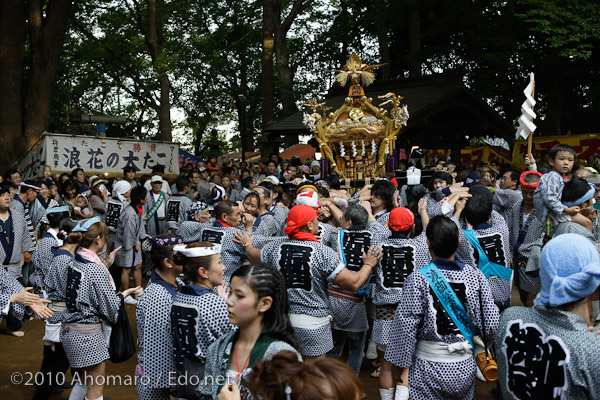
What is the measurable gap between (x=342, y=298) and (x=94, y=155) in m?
9.67

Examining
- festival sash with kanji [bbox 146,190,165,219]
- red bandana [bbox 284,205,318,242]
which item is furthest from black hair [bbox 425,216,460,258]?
festival sash with kanji [bbox 146,190,165,219]

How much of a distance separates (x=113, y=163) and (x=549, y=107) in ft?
42.5

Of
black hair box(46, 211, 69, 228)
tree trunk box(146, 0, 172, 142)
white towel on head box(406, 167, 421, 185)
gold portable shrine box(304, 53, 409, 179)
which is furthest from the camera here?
tree trunk box(146, 0, 172, 142)

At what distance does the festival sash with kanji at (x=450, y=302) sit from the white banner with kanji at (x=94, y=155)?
10694 mm

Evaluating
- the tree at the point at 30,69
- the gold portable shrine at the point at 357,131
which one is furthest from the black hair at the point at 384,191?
the tree at the point at 30,69

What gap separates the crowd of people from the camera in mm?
2010

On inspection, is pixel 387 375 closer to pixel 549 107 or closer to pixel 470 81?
pixel 549 107

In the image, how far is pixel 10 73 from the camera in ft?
41.9

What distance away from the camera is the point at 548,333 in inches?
80.4

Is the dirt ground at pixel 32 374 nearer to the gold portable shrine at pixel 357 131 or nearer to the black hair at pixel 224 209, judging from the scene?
the black hair at pixel 224 209

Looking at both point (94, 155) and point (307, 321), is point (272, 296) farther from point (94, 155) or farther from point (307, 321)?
point (94, 155)

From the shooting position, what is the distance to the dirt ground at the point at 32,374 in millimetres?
4754

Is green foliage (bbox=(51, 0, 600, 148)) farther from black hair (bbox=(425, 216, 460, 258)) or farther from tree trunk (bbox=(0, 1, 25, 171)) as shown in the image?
black hair (bbox=(425, 216, 460, 258))

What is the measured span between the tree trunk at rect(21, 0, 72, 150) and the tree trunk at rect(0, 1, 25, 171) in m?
0.33
